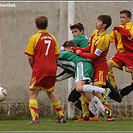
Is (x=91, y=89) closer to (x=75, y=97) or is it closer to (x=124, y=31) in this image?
(x=75, y=97)

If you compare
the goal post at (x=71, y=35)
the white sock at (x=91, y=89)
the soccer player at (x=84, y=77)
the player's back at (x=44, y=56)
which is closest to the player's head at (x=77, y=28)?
the soccer player at (x=84, y=77)

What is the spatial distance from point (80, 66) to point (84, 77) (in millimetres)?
183

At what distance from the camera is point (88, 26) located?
10.1 meters

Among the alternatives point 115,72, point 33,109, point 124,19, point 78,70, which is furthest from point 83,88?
point 115,72

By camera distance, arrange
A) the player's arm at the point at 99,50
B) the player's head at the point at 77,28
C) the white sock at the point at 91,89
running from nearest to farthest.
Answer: the white sock at the point at 91,89
the player's arm at the point at 99,50
the player's head at the point at 77,28

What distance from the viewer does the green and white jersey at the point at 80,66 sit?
8297mm

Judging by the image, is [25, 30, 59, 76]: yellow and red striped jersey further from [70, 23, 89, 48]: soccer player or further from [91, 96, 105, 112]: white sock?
[70, 23, 89, 48]: soccer player

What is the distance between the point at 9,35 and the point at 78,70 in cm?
239

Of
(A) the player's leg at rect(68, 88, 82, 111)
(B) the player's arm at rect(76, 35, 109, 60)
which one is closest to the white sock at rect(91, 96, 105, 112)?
(B) the player's arm at rect(76, 35, 109, 60)

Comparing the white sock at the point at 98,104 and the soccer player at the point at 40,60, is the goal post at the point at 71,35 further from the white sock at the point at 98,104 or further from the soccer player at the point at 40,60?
the soccer player at the point at 40,60

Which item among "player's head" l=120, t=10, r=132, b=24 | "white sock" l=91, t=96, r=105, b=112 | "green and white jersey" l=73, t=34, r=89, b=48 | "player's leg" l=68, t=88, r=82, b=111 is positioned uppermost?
"player's head" l=120, t=10, r=132, b=24

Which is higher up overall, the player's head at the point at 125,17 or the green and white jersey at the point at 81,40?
the player's head at the point at 125,17

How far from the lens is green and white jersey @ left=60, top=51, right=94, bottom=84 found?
8.30m

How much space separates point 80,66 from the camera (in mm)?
8344
